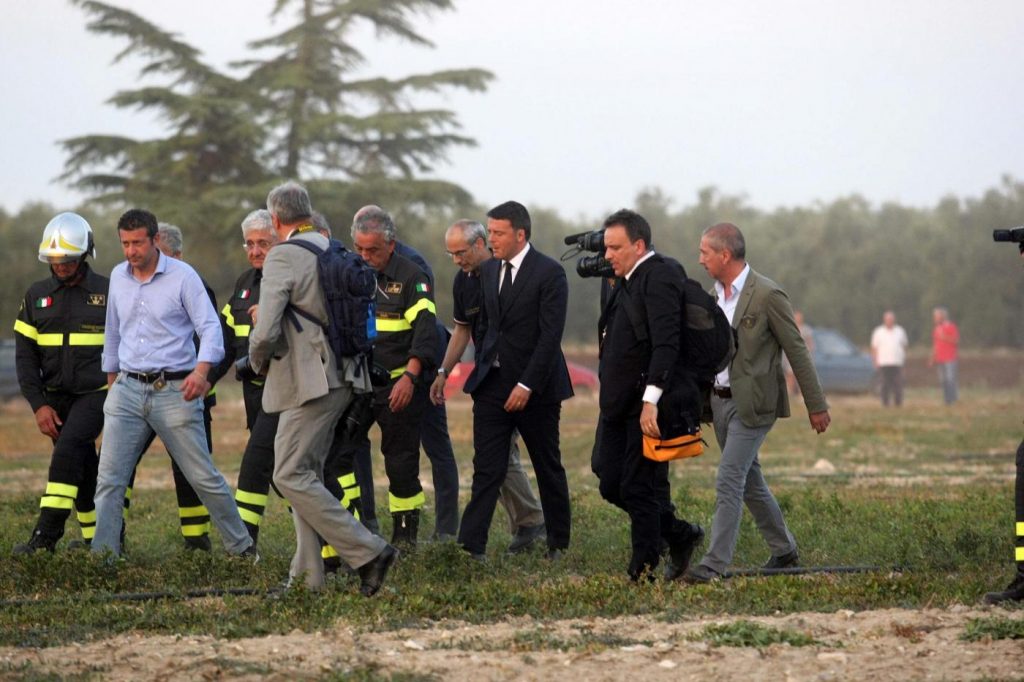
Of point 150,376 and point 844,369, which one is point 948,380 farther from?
point 150,376

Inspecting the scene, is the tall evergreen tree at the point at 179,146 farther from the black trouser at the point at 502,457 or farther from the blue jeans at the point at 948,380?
the black trouser at the point at 502,457

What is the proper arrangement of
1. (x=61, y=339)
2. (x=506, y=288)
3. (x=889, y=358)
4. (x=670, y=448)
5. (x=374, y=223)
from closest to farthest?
(x=670, y=448) → (x=506, y=288) → (x=374, y=223) → (x=61, y=339) → (x=889, y=358)

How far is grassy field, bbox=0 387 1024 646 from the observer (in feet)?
24.5

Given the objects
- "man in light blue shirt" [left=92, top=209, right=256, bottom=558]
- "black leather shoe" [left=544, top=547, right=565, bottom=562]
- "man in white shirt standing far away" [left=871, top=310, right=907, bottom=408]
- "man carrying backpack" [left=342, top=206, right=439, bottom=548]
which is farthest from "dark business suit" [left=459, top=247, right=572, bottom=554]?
"man in white shirt standing far away" [left=871, top=310, right=907, bottom=408]

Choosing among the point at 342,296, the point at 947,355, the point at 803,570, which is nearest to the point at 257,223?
the point at 342,296

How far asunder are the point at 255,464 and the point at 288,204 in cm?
213

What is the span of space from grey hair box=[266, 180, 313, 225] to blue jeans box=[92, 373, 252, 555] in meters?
1.71

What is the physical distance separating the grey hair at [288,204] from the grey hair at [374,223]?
1.48 m

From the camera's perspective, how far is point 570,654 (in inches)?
259

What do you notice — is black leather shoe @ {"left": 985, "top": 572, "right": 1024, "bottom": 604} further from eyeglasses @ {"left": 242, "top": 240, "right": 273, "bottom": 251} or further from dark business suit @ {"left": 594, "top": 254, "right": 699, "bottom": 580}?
eyeglasses @ {"left": 242, "top": 240, "right": 273, "bottom": 251}

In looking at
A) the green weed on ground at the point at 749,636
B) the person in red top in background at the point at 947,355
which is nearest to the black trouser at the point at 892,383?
the person in red top in background at the point at 947,355

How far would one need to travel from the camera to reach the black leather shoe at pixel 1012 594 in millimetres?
7480

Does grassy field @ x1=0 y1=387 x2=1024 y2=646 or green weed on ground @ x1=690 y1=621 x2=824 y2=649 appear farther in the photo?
grassy field @ x1=0 y1=387 x2=1024 y2=646

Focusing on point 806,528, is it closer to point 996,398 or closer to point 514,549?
point 514,549
